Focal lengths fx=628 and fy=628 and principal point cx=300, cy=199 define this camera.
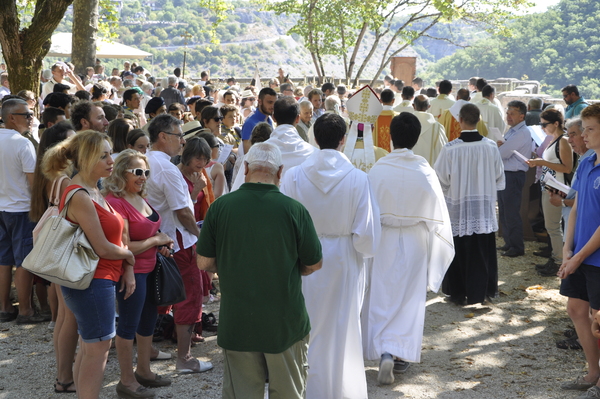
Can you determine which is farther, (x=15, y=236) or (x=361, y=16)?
(x=361, y=16)

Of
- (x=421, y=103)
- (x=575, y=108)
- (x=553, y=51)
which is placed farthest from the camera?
(x=553, y=51)

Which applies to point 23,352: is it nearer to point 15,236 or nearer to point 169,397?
point 15,236

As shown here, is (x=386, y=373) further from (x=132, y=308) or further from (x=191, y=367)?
(x=132, y=308)

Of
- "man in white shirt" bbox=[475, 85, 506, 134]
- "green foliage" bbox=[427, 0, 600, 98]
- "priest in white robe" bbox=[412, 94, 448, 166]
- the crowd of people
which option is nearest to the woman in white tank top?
the crowd of people

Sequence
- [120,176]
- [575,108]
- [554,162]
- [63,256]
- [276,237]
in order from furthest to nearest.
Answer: [575,108]
[554,162]
[120,176]
[63,256]
[276,237]

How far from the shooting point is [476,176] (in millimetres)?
6496

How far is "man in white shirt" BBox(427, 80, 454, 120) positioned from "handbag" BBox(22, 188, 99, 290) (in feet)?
27.6

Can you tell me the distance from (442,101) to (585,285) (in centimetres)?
700

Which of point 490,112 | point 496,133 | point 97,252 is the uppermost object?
point 490,112

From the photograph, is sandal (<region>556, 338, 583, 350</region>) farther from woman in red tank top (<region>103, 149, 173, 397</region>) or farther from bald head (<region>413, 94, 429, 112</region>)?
bald head (<region>413, 94, 429, 112</region>)

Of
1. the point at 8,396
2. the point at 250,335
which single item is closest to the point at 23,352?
the point at 8,396

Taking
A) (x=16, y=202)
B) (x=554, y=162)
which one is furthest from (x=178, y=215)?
(x=554, y=162)

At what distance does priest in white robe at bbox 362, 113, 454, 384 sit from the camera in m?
4.98

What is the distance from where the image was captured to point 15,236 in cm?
591
